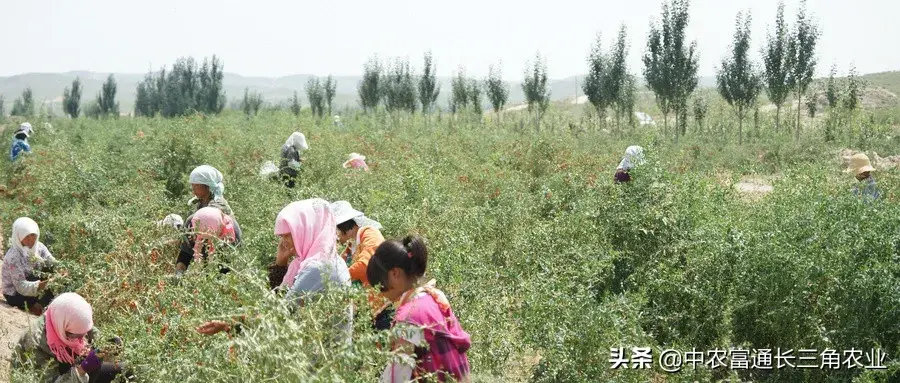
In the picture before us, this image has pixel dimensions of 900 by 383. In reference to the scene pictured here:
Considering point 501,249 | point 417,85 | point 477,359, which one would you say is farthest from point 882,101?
point 477,359

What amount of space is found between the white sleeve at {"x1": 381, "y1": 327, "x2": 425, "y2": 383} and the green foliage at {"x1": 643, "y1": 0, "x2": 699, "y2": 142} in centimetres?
2367

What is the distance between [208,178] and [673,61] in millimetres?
22179

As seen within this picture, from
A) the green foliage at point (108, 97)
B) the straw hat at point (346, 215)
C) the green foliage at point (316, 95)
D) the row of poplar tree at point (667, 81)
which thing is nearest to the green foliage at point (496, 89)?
the row of poplar tree at point (667, 81)

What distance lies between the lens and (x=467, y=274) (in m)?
5.31

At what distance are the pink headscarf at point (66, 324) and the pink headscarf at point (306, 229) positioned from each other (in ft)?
3.65

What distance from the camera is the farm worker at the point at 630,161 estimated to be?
6.19 meters

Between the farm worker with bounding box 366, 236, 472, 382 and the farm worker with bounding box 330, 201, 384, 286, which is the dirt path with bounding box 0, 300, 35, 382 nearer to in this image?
the farm worker with bounding box 330, 201, 384, 286

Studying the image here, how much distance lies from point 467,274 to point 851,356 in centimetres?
229

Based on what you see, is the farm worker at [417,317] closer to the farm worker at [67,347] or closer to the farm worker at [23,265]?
the farm worker at [67,347]

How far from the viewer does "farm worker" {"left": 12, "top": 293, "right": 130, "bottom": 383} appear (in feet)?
13.2

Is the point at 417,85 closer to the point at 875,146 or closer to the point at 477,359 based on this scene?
the point at 875,146

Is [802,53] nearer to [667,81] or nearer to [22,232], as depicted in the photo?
[667,81]

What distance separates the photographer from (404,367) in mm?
2984

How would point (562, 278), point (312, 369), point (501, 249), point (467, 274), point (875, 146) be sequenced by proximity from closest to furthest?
1. point (312, 369)
2. point (562, 278)
3. point (467, 274)
4. point (501, 249)
5. point (875, 146)
